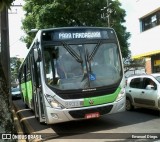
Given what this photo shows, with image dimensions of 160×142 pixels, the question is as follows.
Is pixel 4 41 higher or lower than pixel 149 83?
higher

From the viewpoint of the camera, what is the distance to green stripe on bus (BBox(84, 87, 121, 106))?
31.8ft

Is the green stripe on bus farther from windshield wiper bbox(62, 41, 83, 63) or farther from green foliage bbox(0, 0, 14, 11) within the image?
green foliage bbox(0, 0, 14, 11)

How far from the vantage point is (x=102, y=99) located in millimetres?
9891

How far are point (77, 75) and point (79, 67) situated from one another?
0.89 ft

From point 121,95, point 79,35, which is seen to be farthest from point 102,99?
point 79,35

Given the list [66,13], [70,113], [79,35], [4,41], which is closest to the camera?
[70,113]

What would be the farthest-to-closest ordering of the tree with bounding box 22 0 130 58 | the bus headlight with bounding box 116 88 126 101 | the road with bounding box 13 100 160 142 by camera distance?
1. the tree with bounding box 22 0 130 58
2. the bus headlight with bounding box 116 88 126 101
3. the road with bounding box 13 100 160 142

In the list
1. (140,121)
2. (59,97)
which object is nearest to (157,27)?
(140,121)

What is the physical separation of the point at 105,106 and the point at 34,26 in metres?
23.5

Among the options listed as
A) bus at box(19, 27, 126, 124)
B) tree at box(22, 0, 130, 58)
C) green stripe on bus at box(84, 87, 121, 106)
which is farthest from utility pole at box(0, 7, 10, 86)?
tree at box(22, 0, 130, 58)

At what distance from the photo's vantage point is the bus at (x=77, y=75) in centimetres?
956

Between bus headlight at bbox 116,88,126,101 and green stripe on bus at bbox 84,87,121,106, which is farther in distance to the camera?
bus headlight at bbox 116,88,126,101

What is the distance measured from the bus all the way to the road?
517mm

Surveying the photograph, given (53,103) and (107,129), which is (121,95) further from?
(53,103)
